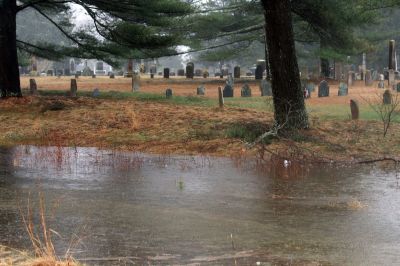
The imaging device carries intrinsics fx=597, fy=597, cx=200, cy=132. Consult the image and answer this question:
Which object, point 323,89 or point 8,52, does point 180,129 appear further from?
point 323,89

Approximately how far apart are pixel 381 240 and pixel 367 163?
5.72 m

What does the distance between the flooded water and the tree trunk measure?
298 centimetres

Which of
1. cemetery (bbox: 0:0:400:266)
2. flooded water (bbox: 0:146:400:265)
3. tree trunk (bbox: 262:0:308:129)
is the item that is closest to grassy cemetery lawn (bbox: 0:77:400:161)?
cemetery (bbox: 0:0:400:266)

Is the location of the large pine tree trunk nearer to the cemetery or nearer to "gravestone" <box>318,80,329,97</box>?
the cemetery

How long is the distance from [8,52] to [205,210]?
15533 mm

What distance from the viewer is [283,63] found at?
14.8 m

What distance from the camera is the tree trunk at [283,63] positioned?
48.1 feet

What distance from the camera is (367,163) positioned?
12.2 m

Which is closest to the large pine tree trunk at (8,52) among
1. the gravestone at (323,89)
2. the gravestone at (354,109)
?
the gravestone at (354,109)

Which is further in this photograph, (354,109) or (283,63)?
(354,109)

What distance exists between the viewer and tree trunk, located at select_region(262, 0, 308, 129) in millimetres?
14648

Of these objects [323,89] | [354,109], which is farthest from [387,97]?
[323,89]

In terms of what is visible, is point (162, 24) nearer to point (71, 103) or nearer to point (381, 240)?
point (71, 103)

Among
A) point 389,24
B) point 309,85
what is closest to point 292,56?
point 309,85
